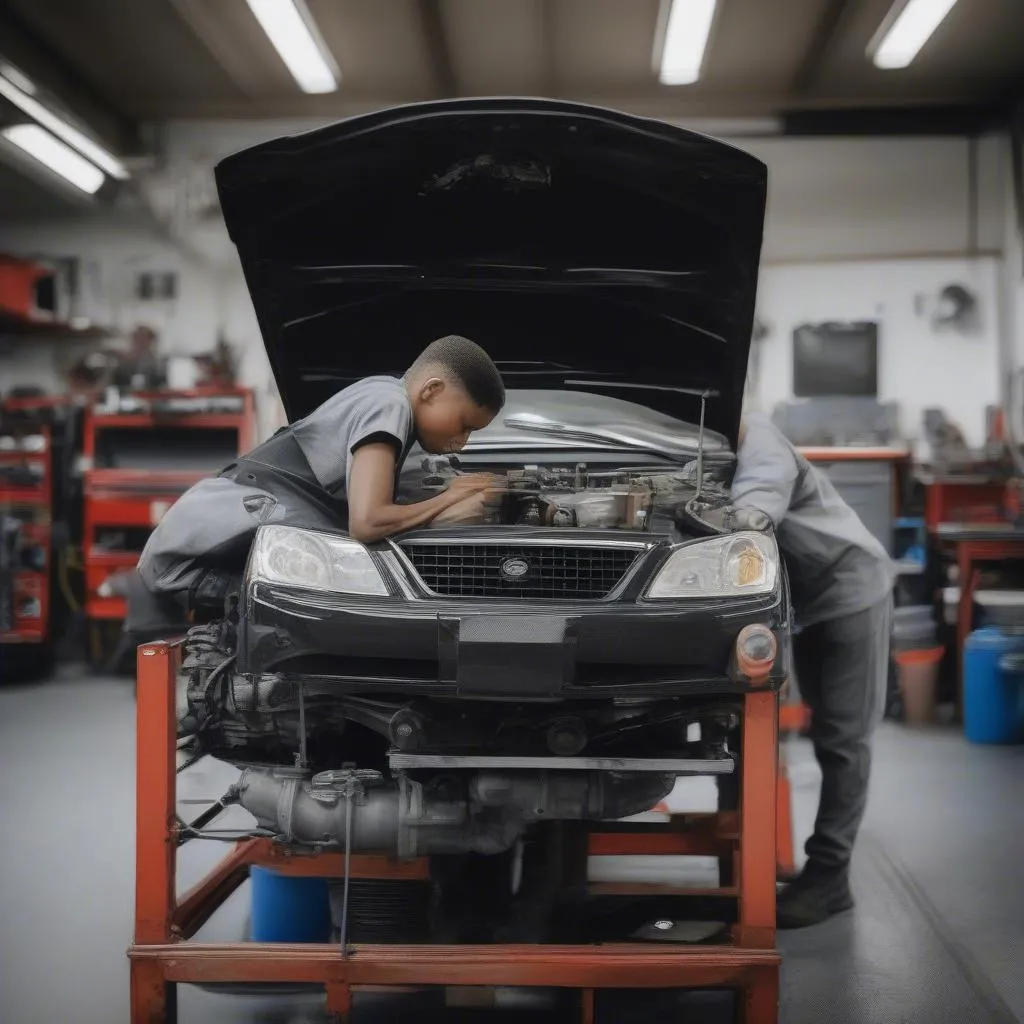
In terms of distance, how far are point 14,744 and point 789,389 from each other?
483cm

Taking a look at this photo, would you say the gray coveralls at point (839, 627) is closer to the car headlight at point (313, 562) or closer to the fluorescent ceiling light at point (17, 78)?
the car headlight at point (313, 562)

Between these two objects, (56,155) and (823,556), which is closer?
(823,556)

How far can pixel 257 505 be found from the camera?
6.84ft

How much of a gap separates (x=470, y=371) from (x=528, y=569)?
1.62 feet

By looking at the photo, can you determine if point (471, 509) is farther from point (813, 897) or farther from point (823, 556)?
point (813, 897)

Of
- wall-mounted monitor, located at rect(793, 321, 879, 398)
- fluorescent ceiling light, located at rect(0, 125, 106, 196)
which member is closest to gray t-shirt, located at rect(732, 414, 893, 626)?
wall-mounted monitor, located at rect(793, 321, 879, 398)

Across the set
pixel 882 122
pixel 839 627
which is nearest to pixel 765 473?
pixel 839 627

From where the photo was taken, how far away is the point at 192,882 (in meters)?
2.92

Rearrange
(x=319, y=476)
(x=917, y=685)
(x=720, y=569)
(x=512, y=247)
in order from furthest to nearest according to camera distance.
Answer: (x=917, y=685) → (x=512, y=247) → (x=319, y=476) → (x=720, y=569)

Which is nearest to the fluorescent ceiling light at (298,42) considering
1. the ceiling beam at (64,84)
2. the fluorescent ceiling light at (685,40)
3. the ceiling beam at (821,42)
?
the ceiling beam at (64,84)

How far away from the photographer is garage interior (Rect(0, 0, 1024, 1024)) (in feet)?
17.1

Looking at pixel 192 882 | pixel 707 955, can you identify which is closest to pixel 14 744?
pixel 192 882

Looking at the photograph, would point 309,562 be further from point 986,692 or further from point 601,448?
point 986,692

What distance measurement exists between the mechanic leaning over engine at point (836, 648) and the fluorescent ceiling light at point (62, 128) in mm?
5215
